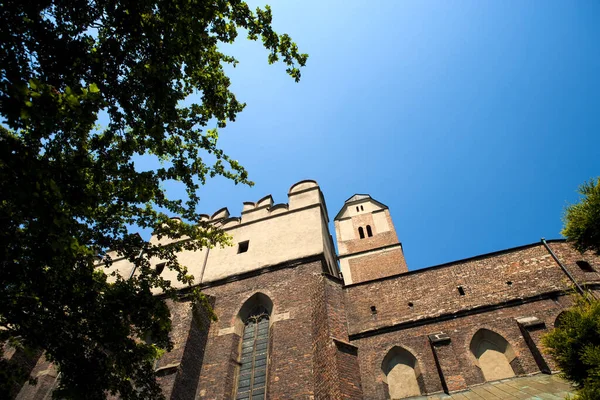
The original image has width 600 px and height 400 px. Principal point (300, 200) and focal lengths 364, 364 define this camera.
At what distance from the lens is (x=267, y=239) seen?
1536cm

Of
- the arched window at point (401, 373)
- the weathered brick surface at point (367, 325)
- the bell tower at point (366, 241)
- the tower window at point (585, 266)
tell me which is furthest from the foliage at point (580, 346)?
the bell tower at point (366, 241)

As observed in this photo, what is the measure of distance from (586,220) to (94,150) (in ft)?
34.5

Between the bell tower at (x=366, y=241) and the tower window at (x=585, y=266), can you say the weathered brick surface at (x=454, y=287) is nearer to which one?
the tower window at (x=585, y=266)

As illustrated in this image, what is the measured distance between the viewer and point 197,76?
7465 millimetres

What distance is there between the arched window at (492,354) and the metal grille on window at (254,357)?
624cm

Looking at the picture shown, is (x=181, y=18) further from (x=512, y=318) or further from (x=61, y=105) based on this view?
(x=512, y=318)

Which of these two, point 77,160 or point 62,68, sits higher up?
point 62,68

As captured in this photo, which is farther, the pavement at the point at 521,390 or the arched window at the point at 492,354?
the arched window at the point at 492,354

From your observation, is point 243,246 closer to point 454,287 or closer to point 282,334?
point 282,334

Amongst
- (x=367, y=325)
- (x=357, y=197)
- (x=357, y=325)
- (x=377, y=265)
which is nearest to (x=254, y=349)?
(x=357, y=325)

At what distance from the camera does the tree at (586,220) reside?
8.07m

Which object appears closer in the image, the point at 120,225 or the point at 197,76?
the point at 197,76

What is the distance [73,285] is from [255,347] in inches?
242

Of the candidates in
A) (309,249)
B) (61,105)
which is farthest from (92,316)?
(309,249)
